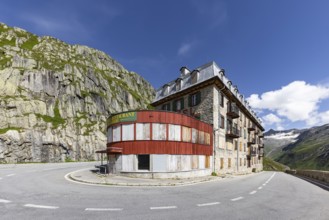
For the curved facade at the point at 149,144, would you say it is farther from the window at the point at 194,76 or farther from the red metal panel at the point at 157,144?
the window at the point at 194,76

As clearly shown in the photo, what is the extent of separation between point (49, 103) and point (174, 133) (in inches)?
2900

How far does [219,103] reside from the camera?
98.8ft

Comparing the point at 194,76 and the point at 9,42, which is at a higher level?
the point at 9,42

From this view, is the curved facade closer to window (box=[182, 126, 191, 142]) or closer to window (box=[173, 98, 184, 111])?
window (box=[182, 126, 191, 142])

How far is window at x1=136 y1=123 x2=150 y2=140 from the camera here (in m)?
20.4

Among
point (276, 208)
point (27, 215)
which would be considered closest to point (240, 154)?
point (276, 208)

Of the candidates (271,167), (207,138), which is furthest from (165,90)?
(271,167)

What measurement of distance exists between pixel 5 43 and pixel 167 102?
349ft

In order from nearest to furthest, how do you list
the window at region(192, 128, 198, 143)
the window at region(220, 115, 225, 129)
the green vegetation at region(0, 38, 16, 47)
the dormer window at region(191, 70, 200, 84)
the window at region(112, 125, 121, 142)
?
the window at region(112, 125, 121, 142) → the window at region(192, 128, 198, 143) → the window at region(220, 115, 225, 129) → the dormer window at region(191, 70, 200, 84) → the green vegetation at region(0, 38, 16, 47)

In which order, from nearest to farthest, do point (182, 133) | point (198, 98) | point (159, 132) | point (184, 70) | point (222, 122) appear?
point (159, 132), point (182, 133), point (198, 98), point (222, 122), point (184, 70)

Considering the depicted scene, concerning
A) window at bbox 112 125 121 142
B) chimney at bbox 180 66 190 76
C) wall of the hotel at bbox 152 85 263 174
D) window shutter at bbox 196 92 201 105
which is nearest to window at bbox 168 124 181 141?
window at bbox 112 125 121 142

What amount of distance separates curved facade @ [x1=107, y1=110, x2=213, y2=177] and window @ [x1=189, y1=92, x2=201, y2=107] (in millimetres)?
8409

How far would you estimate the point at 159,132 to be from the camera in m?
20.7

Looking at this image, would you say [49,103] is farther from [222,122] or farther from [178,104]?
[222,122]
